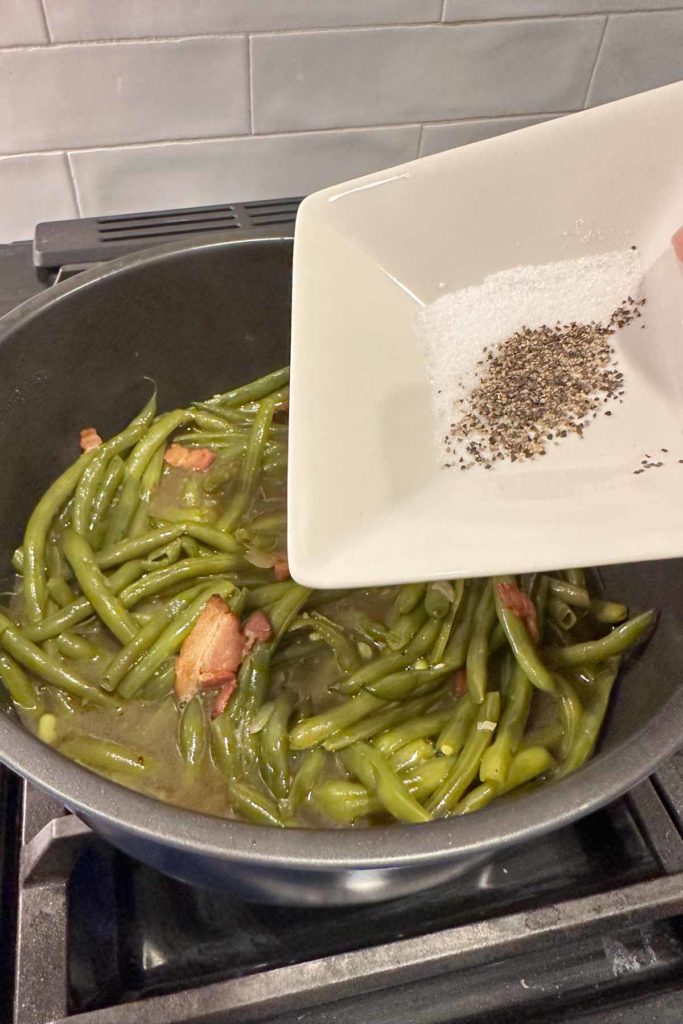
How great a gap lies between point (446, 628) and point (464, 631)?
0.10ft

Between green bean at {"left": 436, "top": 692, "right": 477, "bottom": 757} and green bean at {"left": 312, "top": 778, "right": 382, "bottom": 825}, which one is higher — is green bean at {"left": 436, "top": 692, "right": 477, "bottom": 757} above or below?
above

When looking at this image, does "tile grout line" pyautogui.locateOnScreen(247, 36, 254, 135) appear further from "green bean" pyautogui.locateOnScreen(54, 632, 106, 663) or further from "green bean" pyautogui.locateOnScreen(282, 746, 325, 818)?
"green bean" pyautogui.locateOnScreen(282, 746, 325, 818)

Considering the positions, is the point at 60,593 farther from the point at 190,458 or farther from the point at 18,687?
the point at 190,458

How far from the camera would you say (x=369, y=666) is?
128 cm

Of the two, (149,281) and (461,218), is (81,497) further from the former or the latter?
(461,218)

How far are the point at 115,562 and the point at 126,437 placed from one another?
1.01 ft

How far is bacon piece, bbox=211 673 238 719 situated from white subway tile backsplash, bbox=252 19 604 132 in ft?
3.91

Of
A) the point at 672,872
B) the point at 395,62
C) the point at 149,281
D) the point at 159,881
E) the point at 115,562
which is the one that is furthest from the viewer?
the point at 395,62

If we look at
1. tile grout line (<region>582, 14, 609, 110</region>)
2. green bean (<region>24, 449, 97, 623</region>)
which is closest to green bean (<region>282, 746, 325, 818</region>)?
green bean (<region>24, 449, 97, 623</region>)

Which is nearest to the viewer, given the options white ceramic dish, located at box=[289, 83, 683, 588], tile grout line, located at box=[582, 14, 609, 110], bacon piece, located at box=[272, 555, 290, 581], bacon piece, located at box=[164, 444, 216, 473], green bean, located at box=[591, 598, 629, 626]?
white ceramic dish, located at box=[289, 83, 683, 588]

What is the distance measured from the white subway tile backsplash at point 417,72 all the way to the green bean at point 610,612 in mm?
1164

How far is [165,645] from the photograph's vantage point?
1.31m

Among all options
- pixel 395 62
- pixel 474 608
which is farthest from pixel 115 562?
pixel 395 62

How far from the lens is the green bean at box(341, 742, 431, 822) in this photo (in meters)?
1.07
